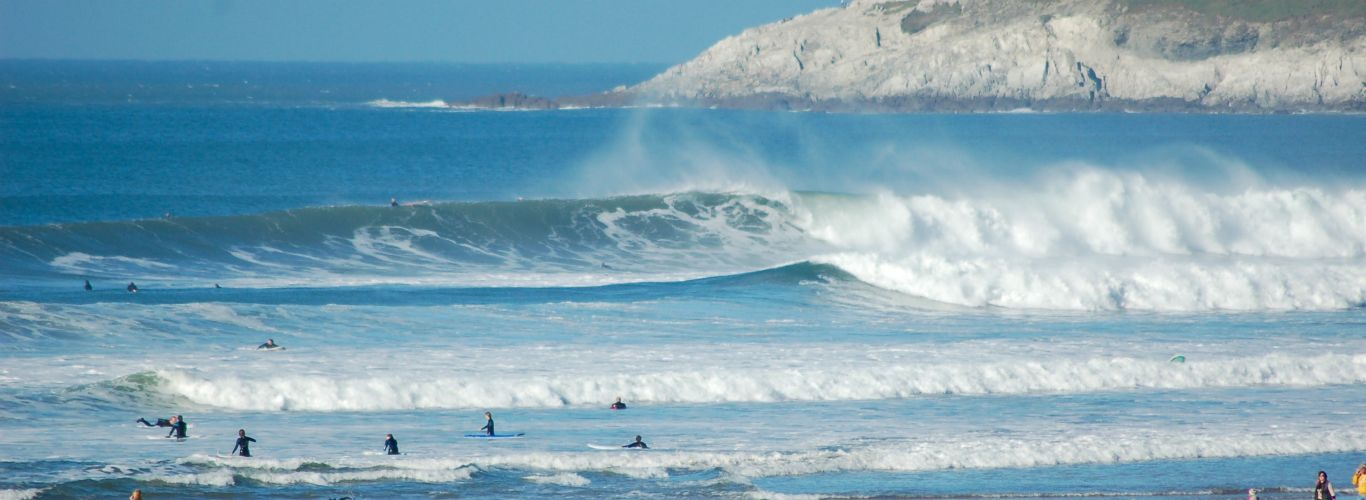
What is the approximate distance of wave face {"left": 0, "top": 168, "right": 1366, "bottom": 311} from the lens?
27328 mm

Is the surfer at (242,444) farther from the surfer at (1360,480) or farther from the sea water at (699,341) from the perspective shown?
the surfer at (1360,480)

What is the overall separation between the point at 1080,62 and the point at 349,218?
76.1 meters

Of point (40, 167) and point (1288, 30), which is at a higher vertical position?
→ point (1288, 30)

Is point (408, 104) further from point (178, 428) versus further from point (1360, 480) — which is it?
point (1360, 480)

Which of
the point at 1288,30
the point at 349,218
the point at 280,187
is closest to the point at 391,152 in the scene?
the point at 280,187

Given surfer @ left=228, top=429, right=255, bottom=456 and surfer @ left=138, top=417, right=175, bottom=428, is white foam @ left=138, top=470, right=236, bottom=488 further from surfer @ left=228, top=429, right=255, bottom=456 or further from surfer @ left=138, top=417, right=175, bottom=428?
surfer @ left=138, top=417, right=175, bottom=428

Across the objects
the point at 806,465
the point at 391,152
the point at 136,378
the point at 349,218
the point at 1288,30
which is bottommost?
the point at 806,465

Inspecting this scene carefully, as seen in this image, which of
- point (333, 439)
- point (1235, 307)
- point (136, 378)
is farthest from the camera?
point (1235, 307)

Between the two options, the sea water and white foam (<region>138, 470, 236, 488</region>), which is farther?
the sea water

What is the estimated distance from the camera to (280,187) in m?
53.0

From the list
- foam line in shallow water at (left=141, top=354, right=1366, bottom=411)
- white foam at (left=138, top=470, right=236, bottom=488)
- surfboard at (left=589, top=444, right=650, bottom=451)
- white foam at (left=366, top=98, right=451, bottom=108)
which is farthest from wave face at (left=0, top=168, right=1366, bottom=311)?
white foam at (left=366, top=98, right=451, bottom=108)

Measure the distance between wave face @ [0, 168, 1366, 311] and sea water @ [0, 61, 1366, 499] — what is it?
0.33 ft

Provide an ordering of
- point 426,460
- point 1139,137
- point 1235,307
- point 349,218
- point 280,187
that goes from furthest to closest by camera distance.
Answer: point 1139,137 → point 280,187 → point 349,218 → point 1235,307 → point 426,460

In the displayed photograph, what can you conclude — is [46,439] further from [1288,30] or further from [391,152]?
[1288,30]
